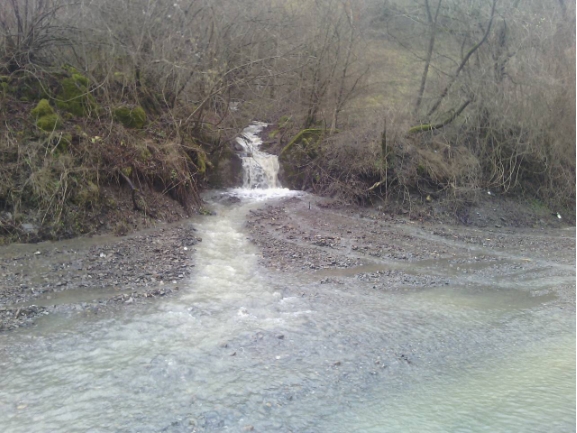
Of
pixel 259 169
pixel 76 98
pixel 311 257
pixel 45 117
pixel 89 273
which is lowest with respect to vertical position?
pixel 89 273

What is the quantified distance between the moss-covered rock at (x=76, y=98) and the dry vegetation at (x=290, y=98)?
41 mm

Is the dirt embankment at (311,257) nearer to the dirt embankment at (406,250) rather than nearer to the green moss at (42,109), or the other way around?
the dirt embankment at (406,250)

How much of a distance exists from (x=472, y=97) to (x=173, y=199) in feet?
37.5

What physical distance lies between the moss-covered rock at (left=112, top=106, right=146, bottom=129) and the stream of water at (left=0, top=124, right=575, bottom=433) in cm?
719

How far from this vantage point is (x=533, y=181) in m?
19.6

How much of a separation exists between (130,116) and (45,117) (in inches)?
98.7

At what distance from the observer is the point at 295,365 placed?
716 centimetres

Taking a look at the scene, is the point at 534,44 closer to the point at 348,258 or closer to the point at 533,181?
the point at 533,181

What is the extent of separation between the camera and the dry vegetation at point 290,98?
1383cm

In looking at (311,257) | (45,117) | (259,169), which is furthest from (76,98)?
(311,257)

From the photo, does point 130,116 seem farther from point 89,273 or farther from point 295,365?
point 295,365

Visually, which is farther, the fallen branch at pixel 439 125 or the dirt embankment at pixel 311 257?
the fallen branch at pixel 439 125

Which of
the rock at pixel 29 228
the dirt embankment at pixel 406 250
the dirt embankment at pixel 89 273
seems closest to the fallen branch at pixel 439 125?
the dirt embankment at pixel 406 250

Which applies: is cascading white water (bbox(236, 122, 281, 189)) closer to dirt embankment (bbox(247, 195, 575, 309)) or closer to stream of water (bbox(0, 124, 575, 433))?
dirt embankment (bbox(247, 195, 575, 309))
